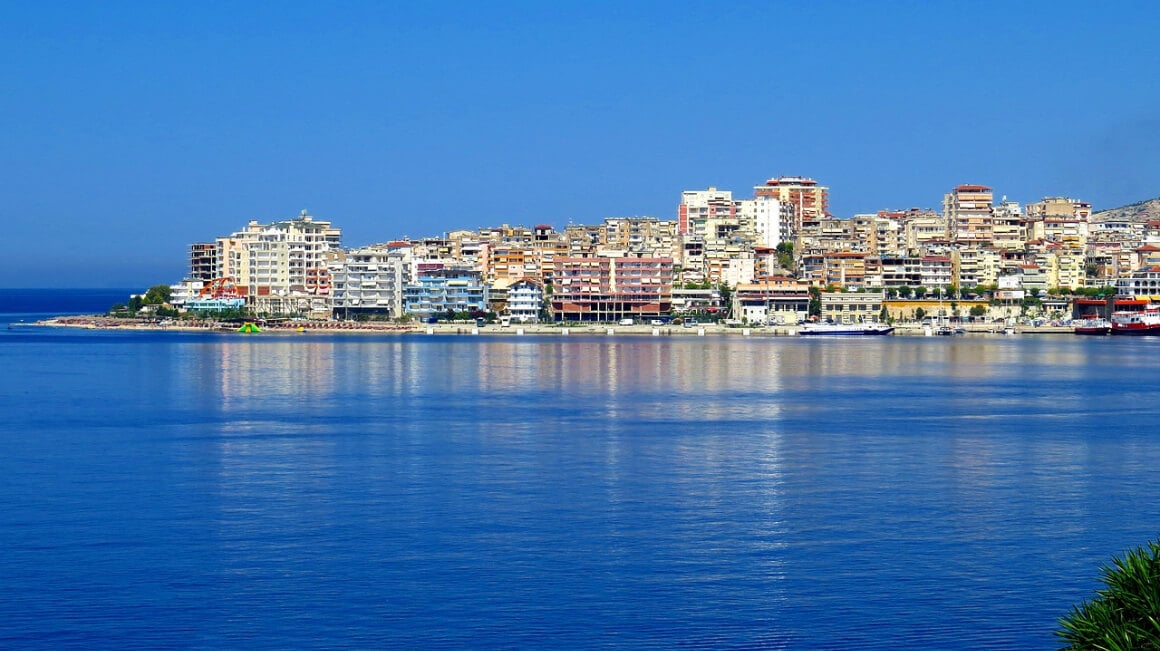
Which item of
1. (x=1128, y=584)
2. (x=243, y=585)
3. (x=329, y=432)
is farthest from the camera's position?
(x=329, y=432)

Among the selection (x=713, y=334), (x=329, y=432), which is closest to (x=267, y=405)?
(x=329, y=432)

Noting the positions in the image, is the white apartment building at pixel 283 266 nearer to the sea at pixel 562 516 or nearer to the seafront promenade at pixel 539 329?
the seafront promenade at pixel 539 329

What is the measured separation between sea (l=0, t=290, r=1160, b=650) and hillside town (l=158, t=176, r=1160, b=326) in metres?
37.2

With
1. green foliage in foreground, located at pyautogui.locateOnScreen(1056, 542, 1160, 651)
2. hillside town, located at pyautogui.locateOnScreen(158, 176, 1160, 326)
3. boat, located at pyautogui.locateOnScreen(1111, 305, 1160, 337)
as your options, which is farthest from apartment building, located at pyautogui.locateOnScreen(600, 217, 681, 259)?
green foliage in foreground, located at pyautogui.locateOnScreen(1056, 542, 1160, 651)

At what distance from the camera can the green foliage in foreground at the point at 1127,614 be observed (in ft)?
18.6

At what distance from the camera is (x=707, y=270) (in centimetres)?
6981

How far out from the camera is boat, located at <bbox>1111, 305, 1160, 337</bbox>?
61625 mm

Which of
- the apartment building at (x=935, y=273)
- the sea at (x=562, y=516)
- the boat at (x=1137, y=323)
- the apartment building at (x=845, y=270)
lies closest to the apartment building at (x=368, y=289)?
the apartment building at (x=845, y=270)

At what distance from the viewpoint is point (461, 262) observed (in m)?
71.2

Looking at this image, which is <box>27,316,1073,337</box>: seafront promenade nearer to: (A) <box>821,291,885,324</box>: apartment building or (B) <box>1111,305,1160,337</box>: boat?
(A) <box>821,291,885,324</box>: apartment building

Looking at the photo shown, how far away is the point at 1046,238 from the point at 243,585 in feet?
226

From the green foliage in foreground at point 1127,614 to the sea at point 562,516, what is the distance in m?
3.40

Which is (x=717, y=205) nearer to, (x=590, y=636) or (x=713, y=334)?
(x=713, y=334)

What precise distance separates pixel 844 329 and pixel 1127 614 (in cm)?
5550
